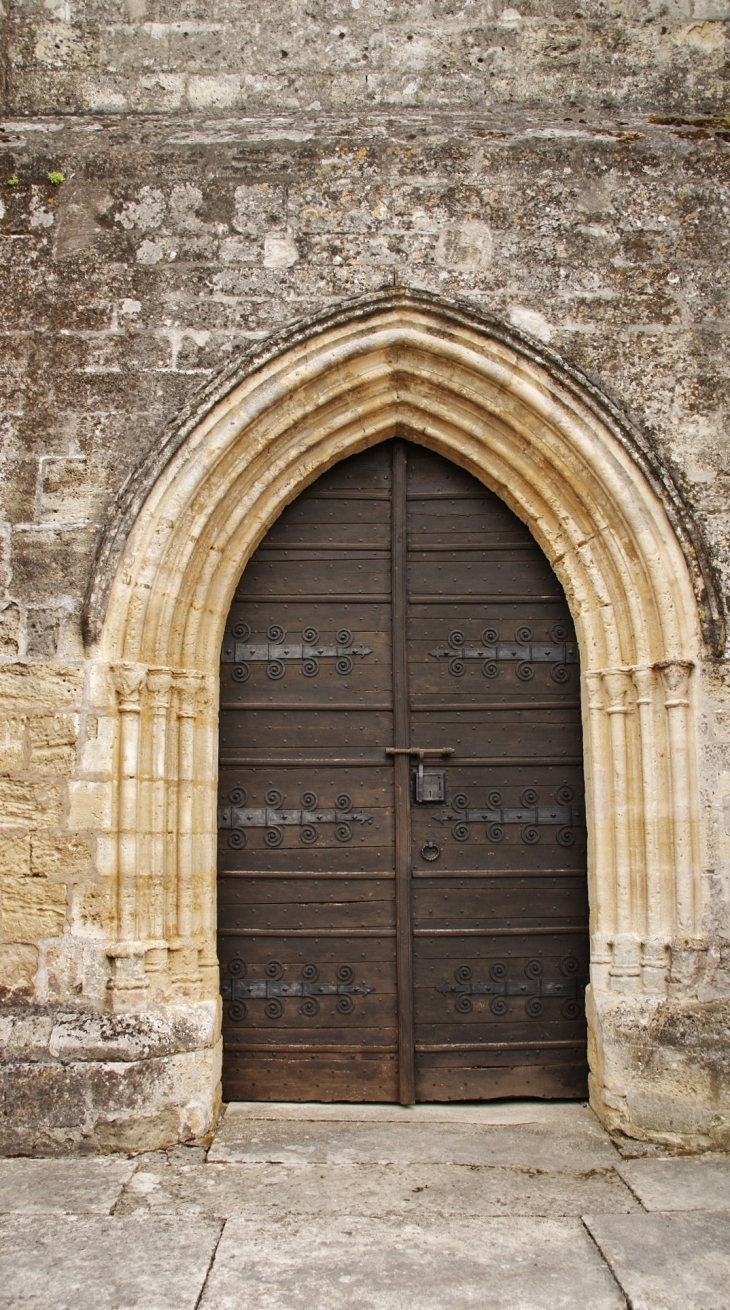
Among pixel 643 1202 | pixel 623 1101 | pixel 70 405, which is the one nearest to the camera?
pixel 643 1202

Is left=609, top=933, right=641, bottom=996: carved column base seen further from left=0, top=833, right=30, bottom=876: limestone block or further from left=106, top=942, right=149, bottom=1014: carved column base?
left=0, top=833, right=30, bottom=876: limestone block

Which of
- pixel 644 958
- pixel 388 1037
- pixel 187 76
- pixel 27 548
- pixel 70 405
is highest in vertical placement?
pixel 187 76

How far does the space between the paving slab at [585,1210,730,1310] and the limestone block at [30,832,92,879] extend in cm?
215

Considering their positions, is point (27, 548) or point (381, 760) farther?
point (381, 760)

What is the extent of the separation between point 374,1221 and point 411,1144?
1.94 feet

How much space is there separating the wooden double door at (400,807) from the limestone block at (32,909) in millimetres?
691

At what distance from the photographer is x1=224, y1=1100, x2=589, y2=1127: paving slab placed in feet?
13.2

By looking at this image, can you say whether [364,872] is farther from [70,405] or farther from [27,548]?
[70,405]

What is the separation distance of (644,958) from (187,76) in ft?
13.6

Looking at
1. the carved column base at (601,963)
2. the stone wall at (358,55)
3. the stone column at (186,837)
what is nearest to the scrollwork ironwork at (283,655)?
the stone column at (186,837)

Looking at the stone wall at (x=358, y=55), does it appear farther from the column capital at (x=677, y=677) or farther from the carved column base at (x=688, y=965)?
the carved column base at (x=688, y=965)

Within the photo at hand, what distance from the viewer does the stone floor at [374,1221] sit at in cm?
284

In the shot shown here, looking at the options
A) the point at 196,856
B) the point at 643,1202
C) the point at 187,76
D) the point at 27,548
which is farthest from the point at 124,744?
the point at 187,76

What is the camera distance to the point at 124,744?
3.96m
